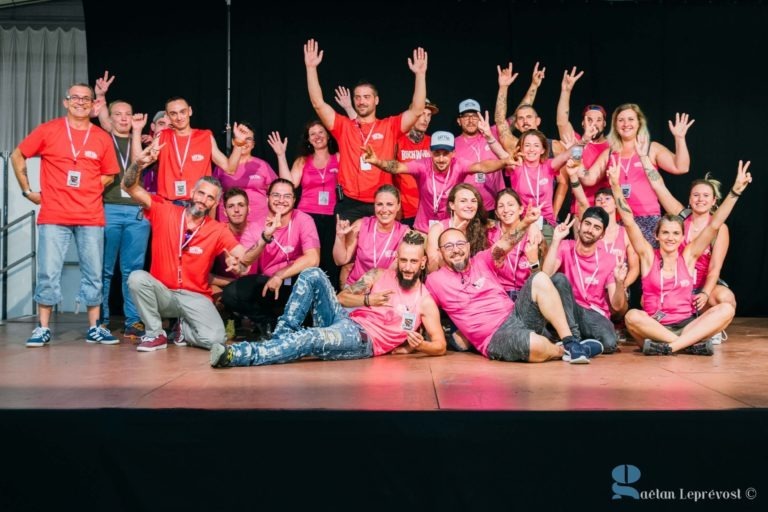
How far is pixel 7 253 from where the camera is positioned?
21.4 ft

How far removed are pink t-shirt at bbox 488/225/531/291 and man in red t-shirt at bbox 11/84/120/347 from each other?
8.95 ft

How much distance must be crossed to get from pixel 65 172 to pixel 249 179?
1.45 meters

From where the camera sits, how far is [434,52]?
700cm

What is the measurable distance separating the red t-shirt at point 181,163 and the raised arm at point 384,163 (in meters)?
1.29

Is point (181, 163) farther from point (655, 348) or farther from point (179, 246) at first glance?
point (655, 348)

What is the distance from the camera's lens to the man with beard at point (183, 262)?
193 inches

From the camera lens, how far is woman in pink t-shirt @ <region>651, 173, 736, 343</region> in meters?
5.36

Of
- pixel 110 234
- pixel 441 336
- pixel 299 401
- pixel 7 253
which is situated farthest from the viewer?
pixel 7 253

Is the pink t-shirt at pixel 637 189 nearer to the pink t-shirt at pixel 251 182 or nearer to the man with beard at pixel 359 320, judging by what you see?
the man with beard at pixel 359 320

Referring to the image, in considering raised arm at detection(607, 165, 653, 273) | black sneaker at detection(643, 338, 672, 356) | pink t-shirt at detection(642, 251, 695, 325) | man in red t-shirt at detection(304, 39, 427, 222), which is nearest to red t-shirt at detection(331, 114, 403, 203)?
man in red t-shirt at detection(304, 39, 427, 222)
